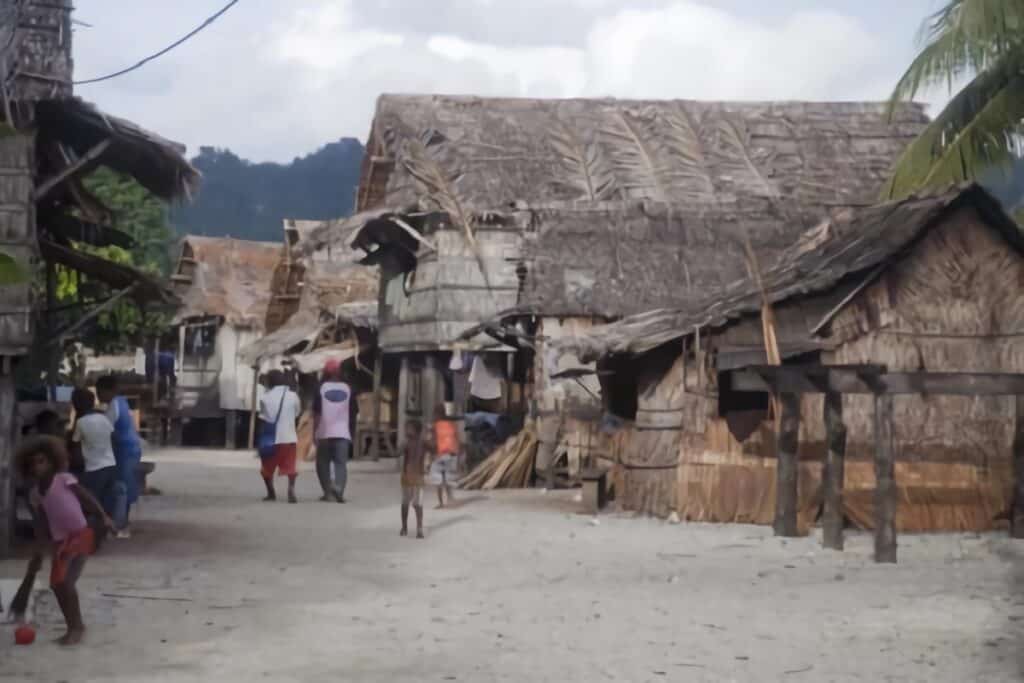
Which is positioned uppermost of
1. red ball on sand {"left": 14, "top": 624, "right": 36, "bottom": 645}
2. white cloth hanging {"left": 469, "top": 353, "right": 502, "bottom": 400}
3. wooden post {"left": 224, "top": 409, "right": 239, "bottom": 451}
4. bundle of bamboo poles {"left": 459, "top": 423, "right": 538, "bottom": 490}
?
white cloth hanging {"left": 469, "top": 353, "right": 502, "bottom": 400}

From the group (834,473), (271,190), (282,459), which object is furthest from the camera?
(271,190)

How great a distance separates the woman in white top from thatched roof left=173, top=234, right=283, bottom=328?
27.8 metres

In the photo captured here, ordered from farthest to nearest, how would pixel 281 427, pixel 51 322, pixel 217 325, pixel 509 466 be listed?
1. pixel 217 325
2. pixel 509 466
3. pixel 281 427
4. pixel 51 322

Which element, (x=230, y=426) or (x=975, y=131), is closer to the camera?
(x=975, y=131)

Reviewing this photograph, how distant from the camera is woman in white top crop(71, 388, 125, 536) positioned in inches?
488

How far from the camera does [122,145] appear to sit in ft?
44.7

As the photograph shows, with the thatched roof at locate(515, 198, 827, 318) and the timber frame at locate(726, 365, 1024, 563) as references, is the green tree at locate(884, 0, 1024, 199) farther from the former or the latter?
the thatched roof at locate(515, 198, 827, 318)

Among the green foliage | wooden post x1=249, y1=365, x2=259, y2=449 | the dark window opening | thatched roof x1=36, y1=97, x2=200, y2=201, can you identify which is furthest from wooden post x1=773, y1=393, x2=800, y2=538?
wooden post x1=249, y1=365, x2=259, y2=449

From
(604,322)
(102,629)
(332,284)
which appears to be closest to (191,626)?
(102,629)

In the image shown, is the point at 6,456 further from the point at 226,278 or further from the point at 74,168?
the point at 226,278

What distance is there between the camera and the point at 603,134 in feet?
86.3

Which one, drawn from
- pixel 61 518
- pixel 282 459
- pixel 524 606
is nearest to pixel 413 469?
pixel 524 606

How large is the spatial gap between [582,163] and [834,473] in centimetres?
1256

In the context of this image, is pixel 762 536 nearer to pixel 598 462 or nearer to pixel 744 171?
pixel 598 462
